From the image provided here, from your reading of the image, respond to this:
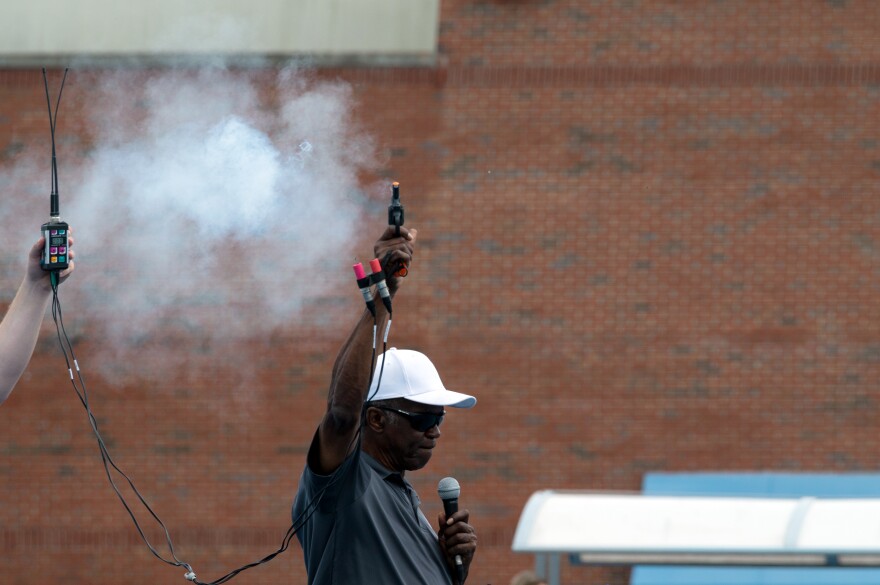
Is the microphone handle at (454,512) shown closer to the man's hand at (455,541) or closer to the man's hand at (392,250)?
the man's hand at (455,541)

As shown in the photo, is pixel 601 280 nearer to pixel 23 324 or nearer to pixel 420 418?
pixel 420 418

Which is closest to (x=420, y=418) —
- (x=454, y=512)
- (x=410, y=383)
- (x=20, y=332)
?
(x=410, y=383)

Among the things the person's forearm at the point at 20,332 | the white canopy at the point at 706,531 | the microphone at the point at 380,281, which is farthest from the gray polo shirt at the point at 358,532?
the white canopy at the point at 706,531

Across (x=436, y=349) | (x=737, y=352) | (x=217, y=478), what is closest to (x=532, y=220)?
(x=436, y=349)

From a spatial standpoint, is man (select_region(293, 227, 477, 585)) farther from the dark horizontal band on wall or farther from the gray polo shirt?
the dark horizontal band on wall

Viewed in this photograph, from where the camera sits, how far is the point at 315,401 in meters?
12.1

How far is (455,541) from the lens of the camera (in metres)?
3.69

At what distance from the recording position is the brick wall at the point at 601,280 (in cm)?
1202

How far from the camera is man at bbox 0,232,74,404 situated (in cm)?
352

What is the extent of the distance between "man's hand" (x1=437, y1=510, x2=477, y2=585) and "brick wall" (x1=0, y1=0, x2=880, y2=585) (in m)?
8.25

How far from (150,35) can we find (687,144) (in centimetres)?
538

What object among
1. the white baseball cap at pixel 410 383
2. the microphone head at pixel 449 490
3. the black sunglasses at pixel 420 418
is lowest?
the microphone head at pixel 449 490

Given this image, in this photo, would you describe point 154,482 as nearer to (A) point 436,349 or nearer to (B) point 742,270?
(A) point 436,349

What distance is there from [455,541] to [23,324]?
1.30 meters
